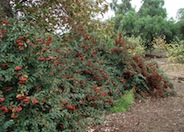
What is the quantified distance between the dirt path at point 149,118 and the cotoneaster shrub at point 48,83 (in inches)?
11.2

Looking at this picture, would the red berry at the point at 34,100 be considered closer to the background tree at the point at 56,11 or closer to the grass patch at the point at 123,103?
the grass patch at the point at 123,103

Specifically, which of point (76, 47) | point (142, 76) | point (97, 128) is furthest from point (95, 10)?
point (97, 128)

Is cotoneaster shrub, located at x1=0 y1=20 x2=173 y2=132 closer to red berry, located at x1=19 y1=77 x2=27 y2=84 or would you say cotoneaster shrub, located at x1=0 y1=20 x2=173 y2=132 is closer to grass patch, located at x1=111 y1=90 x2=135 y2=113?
red berry, located at x1=19 y1=77 x2=27 y2=84

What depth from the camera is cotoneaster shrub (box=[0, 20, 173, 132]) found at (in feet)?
8.70

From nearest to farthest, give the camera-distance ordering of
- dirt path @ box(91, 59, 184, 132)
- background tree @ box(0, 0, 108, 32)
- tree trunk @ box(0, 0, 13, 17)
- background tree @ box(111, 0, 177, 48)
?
dirt path @ box(91, 59, 184, 132)
tree trunk @ box(0, 0, 13, 17)
background tree @ box(0, 0, 108, 32)
background tree @ box(111, 0, 177, 48)

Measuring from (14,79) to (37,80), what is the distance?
0.92 feet

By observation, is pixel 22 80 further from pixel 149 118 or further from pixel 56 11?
pixel 56 11

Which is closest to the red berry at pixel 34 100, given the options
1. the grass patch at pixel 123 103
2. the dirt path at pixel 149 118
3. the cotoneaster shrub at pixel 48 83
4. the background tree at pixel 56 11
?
the cotoneaster shrub at pixel 48 83

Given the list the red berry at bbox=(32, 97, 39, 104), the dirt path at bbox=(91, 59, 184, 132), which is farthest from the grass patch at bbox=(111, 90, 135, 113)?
the red berry at bbox=(32, 97, 39, 104)

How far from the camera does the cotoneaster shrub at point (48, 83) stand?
2.65m

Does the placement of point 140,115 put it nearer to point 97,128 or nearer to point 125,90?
point 97,128

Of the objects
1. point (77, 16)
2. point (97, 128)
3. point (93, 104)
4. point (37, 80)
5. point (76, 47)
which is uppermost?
point (77, 16)

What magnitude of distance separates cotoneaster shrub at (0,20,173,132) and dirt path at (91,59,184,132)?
285mm

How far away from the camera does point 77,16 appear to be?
A: 5.56 m
